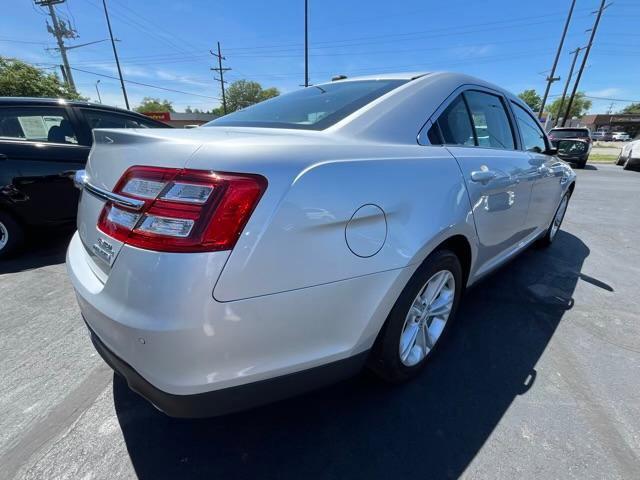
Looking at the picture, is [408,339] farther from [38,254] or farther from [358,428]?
[38,254]

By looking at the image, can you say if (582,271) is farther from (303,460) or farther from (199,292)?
(199,292)

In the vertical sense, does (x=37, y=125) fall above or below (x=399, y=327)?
above

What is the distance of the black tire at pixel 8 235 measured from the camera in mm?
3396

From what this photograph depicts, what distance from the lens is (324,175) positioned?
116 centimetres

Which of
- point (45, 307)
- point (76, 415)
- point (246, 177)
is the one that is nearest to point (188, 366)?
point (246, 177)

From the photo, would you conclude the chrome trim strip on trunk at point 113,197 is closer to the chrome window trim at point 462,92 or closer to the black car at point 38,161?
the chrome window trim at point 462,92

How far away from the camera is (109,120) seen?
4.07 metres

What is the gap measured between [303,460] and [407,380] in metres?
0.72

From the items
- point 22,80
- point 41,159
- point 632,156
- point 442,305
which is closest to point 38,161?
point 41,159

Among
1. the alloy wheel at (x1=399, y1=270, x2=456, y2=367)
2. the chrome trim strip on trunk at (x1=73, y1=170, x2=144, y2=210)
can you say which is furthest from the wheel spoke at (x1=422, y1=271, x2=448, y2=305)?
the chrome trim strip on trunk at (x1=73, y1=170, x2=144, y2=210)

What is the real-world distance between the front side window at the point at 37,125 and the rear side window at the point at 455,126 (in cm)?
385

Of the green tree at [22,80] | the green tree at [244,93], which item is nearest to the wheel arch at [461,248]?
the green tree at [22,80]

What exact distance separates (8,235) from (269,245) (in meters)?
3.84

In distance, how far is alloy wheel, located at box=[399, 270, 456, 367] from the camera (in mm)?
1799
